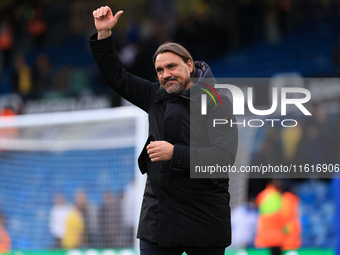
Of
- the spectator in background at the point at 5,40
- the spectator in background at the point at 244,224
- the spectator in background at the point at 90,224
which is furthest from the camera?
the spectator in background at the point at 5,40

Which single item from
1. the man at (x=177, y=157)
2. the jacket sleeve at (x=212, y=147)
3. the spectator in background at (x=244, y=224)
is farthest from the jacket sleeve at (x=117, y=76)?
the spectator in background at (x=244, y=224)

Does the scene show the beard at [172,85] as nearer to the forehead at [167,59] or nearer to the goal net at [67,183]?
the forehead at [167,59]

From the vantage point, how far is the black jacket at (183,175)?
7.39ft

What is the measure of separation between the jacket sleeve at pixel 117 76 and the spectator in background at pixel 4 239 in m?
4.37

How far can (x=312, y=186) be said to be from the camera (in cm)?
754

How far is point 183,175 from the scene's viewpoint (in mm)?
2320

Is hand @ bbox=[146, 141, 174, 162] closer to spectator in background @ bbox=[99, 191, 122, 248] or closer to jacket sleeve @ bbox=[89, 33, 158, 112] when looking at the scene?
jacket sleeve @ bbox=[89, 33, 158, 112]

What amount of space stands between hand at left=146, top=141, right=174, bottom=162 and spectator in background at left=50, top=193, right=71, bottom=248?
4253 mm

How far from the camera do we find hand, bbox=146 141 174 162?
7.16ft

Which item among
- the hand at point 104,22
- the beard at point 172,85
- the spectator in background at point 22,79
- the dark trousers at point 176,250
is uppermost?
the spectator in background at point 22,79

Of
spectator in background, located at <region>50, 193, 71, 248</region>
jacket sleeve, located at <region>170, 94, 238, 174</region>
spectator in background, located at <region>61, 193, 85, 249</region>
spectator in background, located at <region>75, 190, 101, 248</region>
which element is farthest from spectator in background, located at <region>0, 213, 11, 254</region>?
jacket sleeve, located at <region>170, 94, 238, 174</region>

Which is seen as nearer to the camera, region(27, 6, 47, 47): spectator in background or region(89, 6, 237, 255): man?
region(89, 6, 237, 255): man

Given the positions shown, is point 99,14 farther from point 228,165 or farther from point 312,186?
point 312,186

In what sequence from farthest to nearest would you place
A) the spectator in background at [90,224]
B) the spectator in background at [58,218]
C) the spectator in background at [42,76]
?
the spectator in background at [42,76], the spectator in background at [58,218], the spectator in background at [90,224]
